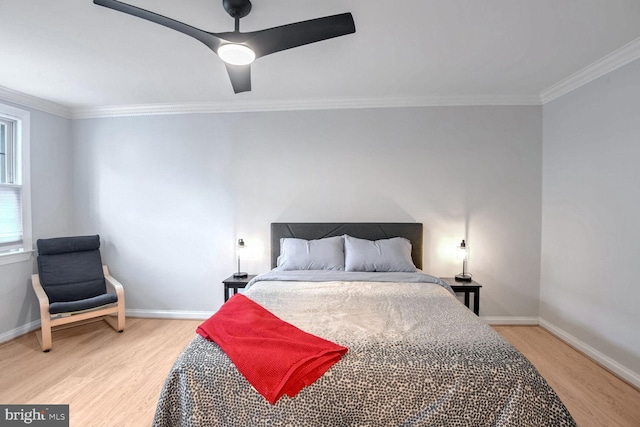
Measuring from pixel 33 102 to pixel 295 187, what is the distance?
3131mm

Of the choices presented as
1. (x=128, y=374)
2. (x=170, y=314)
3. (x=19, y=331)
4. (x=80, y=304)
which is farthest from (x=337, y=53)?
(x=19, y=331)

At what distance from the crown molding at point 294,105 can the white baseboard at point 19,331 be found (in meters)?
2.55

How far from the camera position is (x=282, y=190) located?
3.71 metres

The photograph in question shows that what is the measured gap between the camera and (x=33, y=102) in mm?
3445

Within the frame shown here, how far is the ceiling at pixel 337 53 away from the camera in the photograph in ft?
6.37

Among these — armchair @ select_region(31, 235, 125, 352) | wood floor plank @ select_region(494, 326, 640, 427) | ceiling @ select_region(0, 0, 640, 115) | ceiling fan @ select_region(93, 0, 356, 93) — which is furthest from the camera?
armchair @ select_region(31, 235, 125, 352)

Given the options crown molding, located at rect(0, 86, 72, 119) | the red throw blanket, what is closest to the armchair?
crown molding, located at rect(0, 86, 72, 119)

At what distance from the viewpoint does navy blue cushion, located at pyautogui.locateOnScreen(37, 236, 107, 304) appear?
3305 millimetres

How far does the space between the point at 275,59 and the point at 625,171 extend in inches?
121

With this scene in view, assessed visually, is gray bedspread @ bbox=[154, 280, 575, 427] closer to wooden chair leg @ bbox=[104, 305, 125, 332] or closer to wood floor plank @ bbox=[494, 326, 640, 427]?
wood floor plank @ bbox=[494, 326, 640, 427]

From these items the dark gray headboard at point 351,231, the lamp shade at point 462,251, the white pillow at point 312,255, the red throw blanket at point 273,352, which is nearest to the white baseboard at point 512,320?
the lamp shade at point 462,251

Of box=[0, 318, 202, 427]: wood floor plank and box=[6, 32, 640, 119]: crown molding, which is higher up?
box=[6, 32, 640, 119]: crown molding

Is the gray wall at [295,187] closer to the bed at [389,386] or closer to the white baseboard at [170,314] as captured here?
the white baseboard at [170,314]

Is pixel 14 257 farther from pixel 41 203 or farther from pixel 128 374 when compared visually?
pixel 128 374
